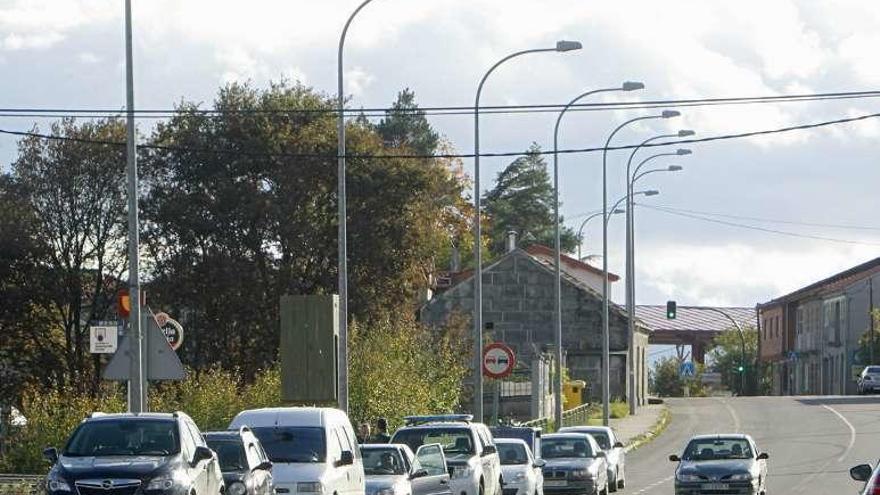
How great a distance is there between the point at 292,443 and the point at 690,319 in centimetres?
14479

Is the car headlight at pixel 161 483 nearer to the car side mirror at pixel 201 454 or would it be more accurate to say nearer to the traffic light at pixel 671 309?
the car side mirror at pixel 201 454

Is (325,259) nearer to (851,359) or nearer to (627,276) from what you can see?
(627,276)

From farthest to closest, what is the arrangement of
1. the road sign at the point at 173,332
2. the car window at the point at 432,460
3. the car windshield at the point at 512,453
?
the car windshield at the point at 512,453 → the road sign at the point at 173,332 → the car window at the point at 432,460

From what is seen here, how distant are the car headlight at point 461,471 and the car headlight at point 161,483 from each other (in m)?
10.1

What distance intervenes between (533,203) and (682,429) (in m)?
68.2

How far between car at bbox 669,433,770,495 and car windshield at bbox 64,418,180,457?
15599 mm

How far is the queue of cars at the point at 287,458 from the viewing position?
20875 mm

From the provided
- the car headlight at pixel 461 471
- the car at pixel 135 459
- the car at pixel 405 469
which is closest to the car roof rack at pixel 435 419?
the car headlight at pixel 461 471

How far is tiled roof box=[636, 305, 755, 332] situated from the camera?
160 m

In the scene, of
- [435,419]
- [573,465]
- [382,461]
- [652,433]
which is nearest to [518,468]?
[435,419]

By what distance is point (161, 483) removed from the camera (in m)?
20.7

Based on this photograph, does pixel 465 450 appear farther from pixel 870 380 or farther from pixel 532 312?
pixel 870 380

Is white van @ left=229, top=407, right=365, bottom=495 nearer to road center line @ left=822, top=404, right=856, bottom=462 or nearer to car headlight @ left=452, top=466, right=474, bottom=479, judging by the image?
car headlight @ left=452, top=466, right=474, bottom=479

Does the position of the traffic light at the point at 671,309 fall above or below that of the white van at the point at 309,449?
above
